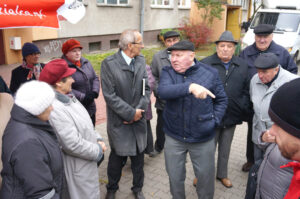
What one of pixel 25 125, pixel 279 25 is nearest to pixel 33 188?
pixel 25 125

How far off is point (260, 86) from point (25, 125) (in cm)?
266

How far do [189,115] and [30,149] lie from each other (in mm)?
1573

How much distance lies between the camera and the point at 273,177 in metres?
2.11

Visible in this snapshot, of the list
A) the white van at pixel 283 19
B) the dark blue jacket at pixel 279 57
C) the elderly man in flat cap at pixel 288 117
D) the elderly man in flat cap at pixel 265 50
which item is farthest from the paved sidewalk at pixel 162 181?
the white van at pixel 283 19

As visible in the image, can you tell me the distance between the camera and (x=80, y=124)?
2539 mm

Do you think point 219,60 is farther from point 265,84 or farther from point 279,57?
point 279,57

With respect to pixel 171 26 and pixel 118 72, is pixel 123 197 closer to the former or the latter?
pixel 118 72

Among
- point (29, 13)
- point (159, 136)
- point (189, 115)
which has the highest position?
point (29, 13)

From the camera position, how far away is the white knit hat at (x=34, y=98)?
1912 millimetres

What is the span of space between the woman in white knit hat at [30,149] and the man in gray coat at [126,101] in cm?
127

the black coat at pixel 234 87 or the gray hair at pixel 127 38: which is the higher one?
the gray hair at pixel 127 38

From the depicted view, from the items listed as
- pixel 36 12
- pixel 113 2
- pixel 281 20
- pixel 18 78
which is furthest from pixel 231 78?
pixel 113 2

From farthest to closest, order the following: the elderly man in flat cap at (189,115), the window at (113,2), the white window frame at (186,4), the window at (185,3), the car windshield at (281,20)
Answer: the window at (185,3) < the white window frame at (186,4) < the window at (113,2) < the car windshield at (281,20) < the elderly man in flat cap at (189,115)

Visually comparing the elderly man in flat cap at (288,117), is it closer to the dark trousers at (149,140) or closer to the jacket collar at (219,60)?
the jacket collar at (219,60)
